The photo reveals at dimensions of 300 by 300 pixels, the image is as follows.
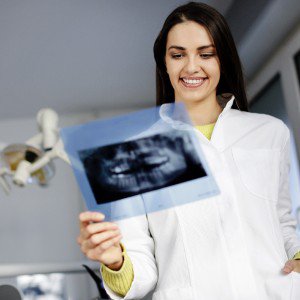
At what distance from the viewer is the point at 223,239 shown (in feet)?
3.42

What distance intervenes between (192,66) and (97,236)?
1.40 ft

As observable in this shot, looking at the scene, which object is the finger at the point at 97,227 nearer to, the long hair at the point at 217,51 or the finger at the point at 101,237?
the finger at the point at 101,237

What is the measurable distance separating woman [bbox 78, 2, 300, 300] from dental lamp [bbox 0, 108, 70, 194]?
1.40 meters

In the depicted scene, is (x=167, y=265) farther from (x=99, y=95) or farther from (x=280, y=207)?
(x=99, y=95)

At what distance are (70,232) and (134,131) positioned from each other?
4.29 m

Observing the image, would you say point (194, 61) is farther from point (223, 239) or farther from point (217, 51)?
point (223, 239)

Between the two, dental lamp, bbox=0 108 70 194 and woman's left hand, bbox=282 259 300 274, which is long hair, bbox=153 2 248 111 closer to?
woman's left hand, bbox=282 259 300 274

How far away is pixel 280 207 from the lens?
1.19 m

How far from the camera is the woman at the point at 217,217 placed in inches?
40.9

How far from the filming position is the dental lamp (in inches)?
97.7

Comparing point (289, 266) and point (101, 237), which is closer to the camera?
point (101, 237)

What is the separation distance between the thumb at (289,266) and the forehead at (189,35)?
0.48m

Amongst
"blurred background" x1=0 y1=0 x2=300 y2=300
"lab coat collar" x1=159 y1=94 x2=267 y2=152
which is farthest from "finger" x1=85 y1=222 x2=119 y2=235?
"blurred background" x1=0 y1=0 x2=300 y2=300

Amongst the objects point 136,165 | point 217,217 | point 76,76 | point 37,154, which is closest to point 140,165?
point 136,165
